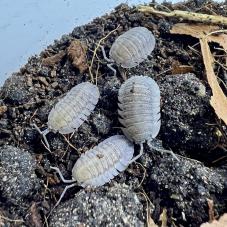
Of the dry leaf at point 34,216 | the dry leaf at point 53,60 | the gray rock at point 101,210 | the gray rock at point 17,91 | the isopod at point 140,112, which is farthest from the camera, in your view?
the dry leaf at point 53,60

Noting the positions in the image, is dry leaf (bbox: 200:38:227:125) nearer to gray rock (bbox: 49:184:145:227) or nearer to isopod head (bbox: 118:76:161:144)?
isopod head (bbox: 118:76:161:144)

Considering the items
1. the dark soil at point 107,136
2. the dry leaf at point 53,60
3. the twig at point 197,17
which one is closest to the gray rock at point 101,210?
the dark soil at point 107,136

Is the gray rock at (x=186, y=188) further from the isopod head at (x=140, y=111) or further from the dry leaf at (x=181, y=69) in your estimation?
the dry leaf at (x=181, y=69)

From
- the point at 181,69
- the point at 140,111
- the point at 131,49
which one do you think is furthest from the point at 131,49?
the point at 140,111

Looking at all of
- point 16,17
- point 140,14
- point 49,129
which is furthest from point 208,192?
point 16,17

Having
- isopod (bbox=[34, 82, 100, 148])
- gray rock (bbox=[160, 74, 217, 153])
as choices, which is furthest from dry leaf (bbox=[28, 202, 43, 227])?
gray rock (bbox=[160, 74, 217, 153])
